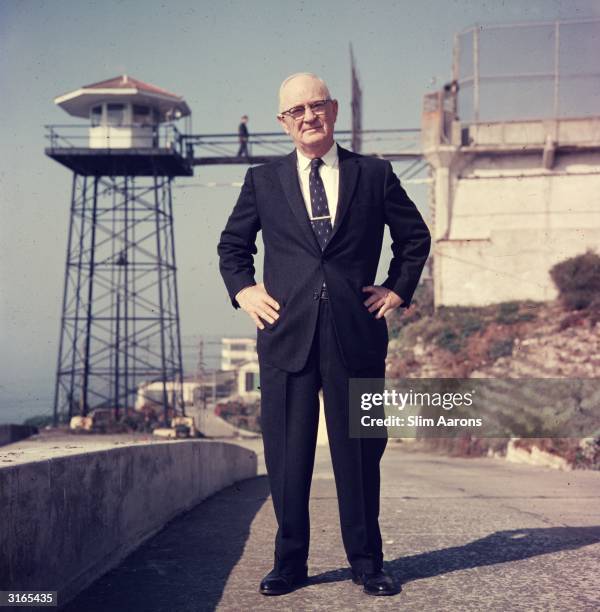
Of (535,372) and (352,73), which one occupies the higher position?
(352,73)

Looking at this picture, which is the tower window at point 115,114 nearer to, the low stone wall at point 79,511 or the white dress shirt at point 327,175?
the low stone wall at point 79,511

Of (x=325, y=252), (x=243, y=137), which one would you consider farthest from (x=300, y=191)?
(x=243, y=137)

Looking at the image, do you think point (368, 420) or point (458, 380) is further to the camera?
point (458, 380)

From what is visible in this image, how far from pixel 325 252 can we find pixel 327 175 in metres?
0.38

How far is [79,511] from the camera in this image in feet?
12.1

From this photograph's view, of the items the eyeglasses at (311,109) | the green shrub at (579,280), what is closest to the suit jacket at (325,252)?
the eyeglasses at (311,109)

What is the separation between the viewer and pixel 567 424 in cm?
1479

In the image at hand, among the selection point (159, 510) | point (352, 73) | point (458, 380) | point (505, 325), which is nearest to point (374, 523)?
point (159, 510)

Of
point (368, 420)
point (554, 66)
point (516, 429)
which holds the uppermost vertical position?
point (554, 66)

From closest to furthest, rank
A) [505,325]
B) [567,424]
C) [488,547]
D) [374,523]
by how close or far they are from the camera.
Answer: [374,523] → [488,547] → [567,424] → [505,325]

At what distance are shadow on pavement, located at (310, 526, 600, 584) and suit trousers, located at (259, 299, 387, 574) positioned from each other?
0.20 m

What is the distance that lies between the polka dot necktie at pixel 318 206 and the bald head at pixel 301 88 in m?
0.26

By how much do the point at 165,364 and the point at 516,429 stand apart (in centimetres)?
A: 1963

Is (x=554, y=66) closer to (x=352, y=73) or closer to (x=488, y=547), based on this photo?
(x=352, y=73)
